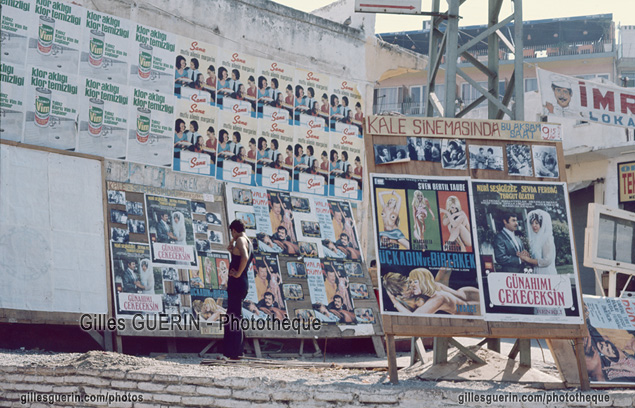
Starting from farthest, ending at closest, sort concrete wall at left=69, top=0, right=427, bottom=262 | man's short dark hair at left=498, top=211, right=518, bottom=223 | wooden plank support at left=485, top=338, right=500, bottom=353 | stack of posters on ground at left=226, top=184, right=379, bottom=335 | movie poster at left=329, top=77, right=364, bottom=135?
movie poster at left=329, top=77, right=364, bottom=135 → stack of posters on ground at left=226, top=184, right=379, bottom=335 → concrete wall at left=69, top=0, right=427, bottom=262 → wooden plank support at left=485, top=338, right=500, bottom=353 → man's short dark hair at left=498, top=211, right=518, bottom=223

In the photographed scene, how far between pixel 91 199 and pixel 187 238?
1.49 meters

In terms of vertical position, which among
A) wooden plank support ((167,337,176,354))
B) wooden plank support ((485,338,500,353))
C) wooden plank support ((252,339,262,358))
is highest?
wooden plank support ((485,338,500,353))

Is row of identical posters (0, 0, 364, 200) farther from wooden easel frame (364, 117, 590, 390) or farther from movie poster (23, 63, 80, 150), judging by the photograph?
wooden easel frame (364, 117, 590, 390)

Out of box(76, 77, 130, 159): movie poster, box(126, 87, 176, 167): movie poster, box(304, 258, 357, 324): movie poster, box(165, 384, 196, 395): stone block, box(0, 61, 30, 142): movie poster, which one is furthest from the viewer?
box(304, 258, 357, 324): movie poster

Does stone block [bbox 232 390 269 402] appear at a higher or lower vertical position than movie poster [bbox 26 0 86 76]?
lower

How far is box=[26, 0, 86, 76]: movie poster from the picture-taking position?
36.1 ft

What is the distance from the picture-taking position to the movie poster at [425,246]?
7227mm

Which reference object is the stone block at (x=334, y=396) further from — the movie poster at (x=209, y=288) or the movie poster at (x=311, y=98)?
the movie poster at (x=311, y=98)

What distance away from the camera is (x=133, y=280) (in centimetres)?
1113

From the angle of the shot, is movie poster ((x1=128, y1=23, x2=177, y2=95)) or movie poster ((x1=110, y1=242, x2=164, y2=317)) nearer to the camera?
movie poster ((x1=110, y1=242, x2=164, y2=317))

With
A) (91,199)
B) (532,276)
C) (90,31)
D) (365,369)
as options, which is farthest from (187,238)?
(532,276)

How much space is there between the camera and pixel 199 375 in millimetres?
7023

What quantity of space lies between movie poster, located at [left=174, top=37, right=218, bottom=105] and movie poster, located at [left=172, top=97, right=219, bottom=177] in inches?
4.5

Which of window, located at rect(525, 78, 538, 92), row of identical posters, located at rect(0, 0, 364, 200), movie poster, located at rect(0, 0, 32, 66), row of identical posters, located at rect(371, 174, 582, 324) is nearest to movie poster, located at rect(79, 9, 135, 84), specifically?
row of identical posters, located at rect(0, 0, 364, 200)
